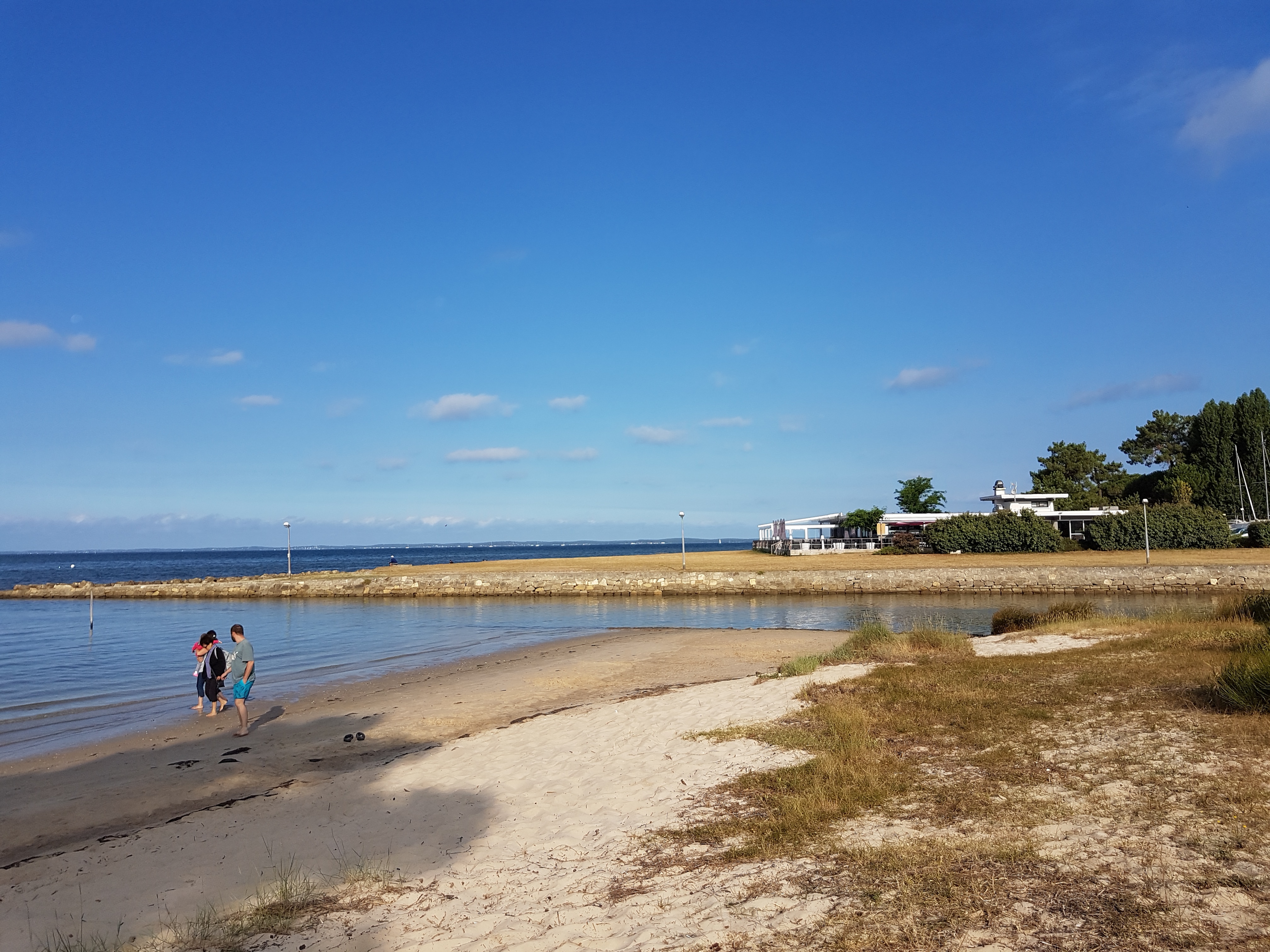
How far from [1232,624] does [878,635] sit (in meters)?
7.43

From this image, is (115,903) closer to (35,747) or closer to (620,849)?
(620,849)

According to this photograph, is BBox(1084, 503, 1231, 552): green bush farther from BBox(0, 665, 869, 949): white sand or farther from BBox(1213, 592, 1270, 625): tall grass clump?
BBox(0, 665, 869, 949): white sand

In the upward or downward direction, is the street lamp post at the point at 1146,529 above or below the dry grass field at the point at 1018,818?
above

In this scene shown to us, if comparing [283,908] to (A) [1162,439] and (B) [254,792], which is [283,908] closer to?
(B) [254,792]

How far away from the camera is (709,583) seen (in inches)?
2014

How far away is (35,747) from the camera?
13.9m

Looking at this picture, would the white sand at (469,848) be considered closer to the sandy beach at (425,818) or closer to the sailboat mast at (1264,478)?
the sandy beach at (425,818)

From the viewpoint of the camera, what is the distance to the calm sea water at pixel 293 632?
17.9 meters

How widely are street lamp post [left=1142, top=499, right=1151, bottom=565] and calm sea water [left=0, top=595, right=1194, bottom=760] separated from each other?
1040cm

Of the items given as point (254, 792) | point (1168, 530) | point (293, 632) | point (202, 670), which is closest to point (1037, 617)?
point (254, 792)

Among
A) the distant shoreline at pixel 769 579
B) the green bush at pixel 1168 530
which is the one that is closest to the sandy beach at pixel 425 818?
the distant shoreline at pixel 769 579

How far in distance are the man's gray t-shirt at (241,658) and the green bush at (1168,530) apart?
197ft

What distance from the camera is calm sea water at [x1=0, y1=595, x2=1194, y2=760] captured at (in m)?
17.9

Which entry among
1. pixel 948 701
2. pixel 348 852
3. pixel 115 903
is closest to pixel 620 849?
pixel 348 852
